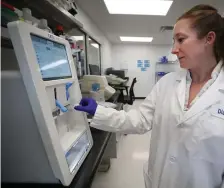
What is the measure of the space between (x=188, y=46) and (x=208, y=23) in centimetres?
16

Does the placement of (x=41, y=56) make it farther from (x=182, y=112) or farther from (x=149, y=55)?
(x=149, y=55)

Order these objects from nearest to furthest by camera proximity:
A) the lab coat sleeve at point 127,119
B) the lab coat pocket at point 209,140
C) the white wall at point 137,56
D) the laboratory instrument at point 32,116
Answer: the laboratory instrument at point 32,116, the lab coat pocket at point 209,140, the lab coat sleeve at point 127,119, the white wall at point 137,56

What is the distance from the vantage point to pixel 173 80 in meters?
1.13

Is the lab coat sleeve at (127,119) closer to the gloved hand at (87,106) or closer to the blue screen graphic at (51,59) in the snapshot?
the gloved hand at (87,106)

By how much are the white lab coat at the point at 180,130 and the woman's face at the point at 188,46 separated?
151mm

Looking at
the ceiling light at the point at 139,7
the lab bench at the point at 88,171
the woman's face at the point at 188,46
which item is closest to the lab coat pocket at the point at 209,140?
the woman's face at the point at 188,46

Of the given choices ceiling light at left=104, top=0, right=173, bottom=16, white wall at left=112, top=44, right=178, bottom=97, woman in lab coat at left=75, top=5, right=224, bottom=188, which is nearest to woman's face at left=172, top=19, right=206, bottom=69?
woman in lab coat at left=75, top=5, right=224, bottom=188

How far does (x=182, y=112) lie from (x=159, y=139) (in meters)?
0.21

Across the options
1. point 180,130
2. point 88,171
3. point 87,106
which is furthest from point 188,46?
point 88,171

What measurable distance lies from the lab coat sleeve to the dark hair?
421 millimetres

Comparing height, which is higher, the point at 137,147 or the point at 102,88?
the point at 102,88

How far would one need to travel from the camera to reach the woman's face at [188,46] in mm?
926

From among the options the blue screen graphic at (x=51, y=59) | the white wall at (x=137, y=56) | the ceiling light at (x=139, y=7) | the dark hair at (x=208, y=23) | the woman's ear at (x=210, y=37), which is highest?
the ceiling light at (x=139, y=7)

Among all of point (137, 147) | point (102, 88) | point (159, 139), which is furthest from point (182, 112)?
point (137, 147)
